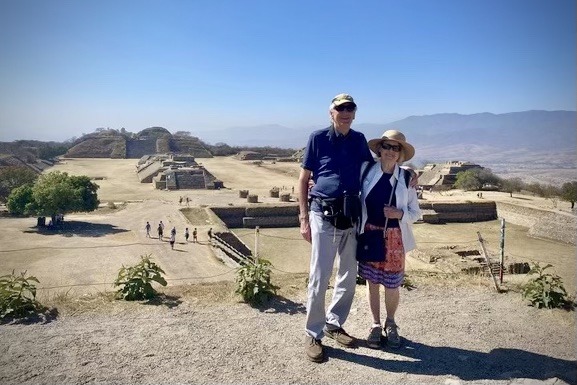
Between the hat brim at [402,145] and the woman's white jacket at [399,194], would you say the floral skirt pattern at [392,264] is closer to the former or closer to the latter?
the woman's white jacket at [399,194]

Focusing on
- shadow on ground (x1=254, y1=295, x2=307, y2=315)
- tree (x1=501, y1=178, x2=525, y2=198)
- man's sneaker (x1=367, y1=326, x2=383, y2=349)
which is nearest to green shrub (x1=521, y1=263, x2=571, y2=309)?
man's sneaker (x1=367, y1=326, x2=383, y2=349)

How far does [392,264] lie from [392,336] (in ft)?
2.15

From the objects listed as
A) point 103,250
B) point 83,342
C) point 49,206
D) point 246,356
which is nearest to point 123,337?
point 83,342

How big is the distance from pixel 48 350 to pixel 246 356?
5.47 feet

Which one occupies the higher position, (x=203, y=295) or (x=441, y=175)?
(x=441, y=175)

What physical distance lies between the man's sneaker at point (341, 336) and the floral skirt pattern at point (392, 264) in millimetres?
546

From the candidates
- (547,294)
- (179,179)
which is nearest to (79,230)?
(179,179)

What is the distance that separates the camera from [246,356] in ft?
12.0

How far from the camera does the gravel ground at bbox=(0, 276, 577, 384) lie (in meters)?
3.36

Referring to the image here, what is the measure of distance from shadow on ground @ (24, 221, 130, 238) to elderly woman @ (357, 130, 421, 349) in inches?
668

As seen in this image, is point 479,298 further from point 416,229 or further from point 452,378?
point 416,229

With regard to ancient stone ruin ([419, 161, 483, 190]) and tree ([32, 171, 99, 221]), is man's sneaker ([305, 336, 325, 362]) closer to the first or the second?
tree ([32, 171, 99, 221])

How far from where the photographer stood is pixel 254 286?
4.87 meters

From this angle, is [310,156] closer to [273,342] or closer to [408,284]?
[273,342]
